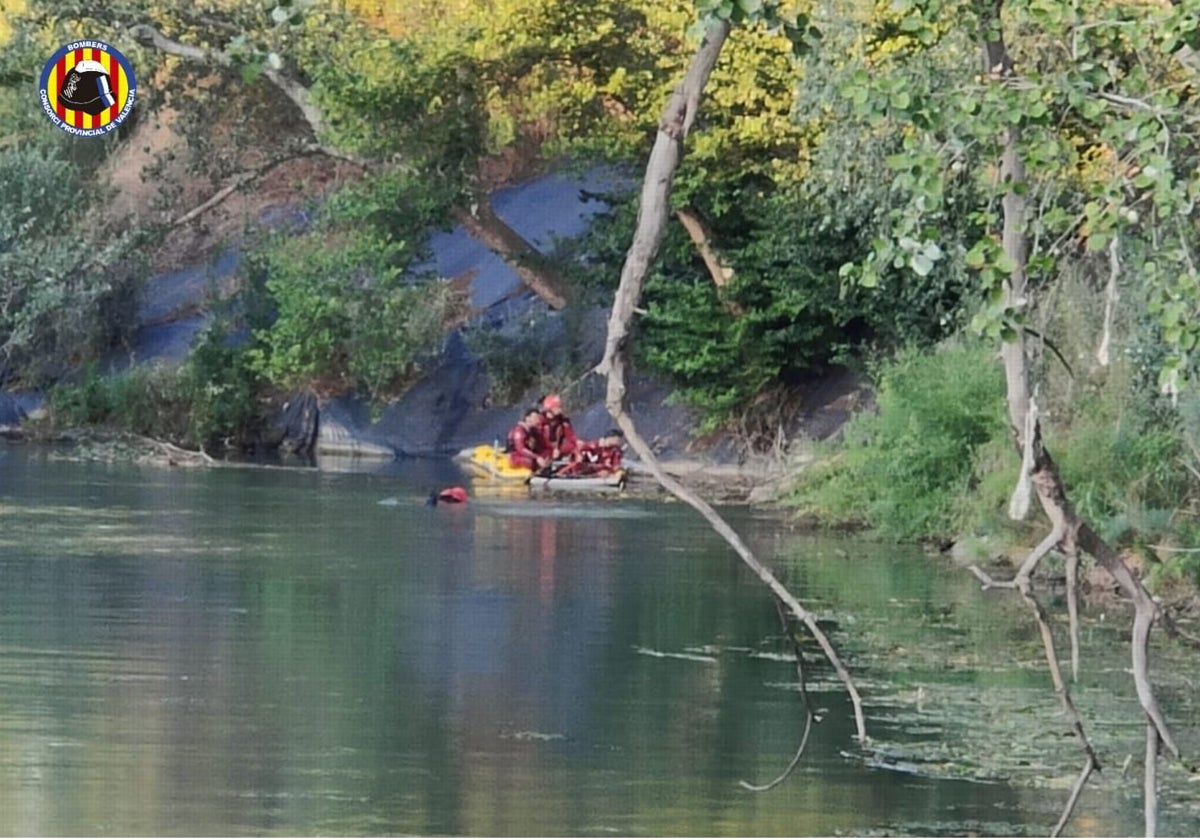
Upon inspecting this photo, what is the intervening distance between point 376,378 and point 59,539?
586 inches

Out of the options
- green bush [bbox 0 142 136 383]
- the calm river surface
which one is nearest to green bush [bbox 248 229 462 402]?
green bush [bbox 0 142 136 383]

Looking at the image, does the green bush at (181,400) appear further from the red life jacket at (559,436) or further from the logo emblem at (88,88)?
the red life jacket at (559,436)

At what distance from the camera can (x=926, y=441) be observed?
2486 cm

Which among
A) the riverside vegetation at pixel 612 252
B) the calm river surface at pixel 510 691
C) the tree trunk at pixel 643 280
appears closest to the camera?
the tree trunk at pixel 643 280

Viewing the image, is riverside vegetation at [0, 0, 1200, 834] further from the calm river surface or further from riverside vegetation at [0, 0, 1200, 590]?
the calm river surface

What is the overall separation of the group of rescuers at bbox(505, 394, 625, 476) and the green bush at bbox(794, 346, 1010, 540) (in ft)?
18.3

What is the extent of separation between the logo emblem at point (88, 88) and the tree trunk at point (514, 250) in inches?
237

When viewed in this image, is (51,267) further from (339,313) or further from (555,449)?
(555,449)

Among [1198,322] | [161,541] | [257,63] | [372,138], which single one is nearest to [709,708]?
[1198,322]

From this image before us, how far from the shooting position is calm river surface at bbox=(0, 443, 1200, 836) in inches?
458

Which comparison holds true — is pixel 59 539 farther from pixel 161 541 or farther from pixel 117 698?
pixel 117 698

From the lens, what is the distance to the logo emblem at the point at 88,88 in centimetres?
4003

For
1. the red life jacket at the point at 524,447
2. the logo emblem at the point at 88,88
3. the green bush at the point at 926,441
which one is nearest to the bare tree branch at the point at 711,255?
the red life jacket at the point at 524,447

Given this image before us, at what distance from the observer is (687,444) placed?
35281 millimetres
